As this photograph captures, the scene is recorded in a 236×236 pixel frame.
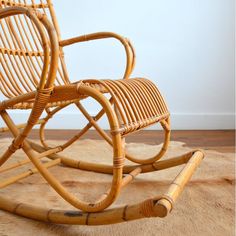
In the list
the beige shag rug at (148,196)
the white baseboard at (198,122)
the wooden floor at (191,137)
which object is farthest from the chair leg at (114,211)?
the white baseboard at (198,122)

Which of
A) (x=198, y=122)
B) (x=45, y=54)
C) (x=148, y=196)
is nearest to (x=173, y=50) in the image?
(x=198, y=122)

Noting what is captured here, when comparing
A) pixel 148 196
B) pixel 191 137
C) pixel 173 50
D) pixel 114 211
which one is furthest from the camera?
pixel 173 50

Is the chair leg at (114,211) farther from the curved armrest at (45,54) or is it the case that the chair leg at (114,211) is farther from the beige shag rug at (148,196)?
the curved armrest at (45,54)

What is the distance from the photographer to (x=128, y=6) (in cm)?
250

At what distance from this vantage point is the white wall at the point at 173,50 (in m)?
2.50

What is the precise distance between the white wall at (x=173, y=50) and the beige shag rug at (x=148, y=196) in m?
0.83

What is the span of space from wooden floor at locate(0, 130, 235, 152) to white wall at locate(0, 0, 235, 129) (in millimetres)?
139

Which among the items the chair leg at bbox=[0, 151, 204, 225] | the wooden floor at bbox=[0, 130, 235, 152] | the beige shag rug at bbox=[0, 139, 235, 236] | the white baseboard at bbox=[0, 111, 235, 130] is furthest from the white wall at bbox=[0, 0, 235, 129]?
the chair leg at bbox=[0, 151, 204, 225]

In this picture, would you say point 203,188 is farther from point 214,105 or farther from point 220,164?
point 214,105

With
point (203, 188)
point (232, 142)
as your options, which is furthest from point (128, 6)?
point (203, 188)

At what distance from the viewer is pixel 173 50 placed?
2.56m

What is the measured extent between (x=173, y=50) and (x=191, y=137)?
0.67 metres

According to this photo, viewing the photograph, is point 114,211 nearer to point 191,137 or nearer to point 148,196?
point 148,196

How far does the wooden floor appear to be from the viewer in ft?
6.82
